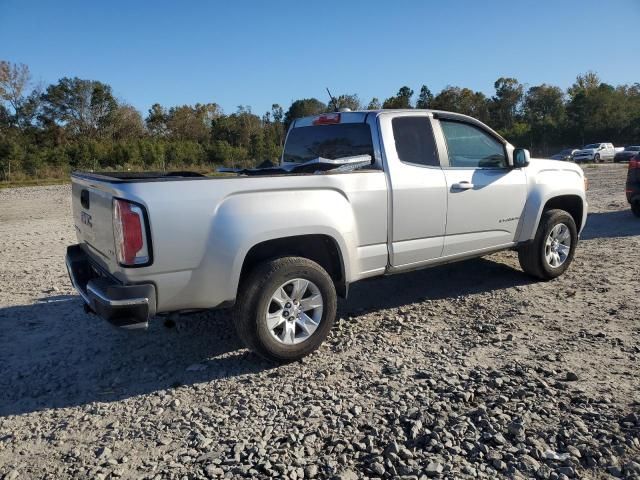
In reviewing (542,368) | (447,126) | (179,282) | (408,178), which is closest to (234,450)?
(179,282)

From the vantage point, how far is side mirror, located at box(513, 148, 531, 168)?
5.20 meters

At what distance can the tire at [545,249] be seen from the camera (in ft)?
18.5

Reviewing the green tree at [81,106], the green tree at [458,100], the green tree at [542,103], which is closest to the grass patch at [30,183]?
the green tree at [81,106]

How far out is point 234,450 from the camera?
278 centimetres

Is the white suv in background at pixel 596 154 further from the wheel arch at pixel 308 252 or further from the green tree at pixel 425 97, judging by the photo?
the wheel arch at pixel 308 252

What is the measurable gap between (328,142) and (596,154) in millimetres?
40563

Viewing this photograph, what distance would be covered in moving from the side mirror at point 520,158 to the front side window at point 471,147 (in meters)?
0.11

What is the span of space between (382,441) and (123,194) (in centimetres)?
219

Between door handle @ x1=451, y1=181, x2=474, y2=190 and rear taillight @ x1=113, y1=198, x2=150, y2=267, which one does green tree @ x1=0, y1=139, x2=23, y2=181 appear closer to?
rear taillight @ x1=113, y1=198, x2=150, y2=267

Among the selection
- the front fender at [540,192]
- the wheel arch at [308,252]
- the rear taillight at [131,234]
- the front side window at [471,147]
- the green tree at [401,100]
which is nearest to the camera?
the rear taillight at [131,234]

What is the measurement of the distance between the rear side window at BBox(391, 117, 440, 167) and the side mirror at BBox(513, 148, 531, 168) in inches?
42.1

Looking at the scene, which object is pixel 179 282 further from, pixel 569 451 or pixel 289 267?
pixel 569 451

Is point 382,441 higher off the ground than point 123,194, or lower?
lower

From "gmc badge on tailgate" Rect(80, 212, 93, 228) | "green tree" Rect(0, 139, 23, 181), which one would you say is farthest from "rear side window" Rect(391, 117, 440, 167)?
"green tree" Rect(0, 139, 23, 181)
